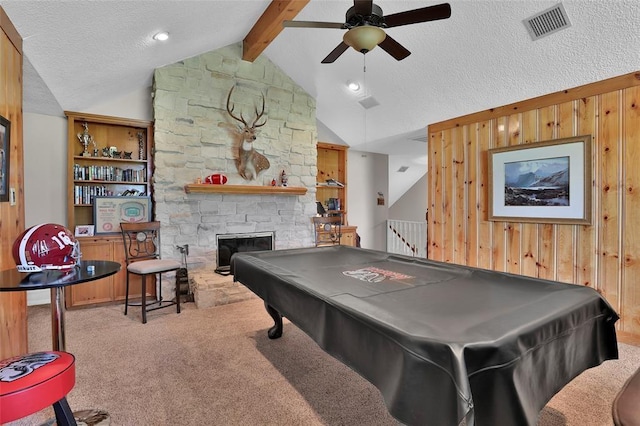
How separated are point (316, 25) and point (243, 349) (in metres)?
2.56

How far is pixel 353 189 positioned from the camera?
20.5 ft

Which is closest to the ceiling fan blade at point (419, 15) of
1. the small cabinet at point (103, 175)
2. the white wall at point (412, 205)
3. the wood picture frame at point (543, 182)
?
the wood picture frame at point (543, 182)

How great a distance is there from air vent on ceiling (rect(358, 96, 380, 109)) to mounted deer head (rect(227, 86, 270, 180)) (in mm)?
1471

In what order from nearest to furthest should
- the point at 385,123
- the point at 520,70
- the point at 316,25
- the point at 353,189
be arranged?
the point at 316,25 < the point at 520,70 < the point at 385,123 < the point at 353,189

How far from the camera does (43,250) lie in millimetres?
1714

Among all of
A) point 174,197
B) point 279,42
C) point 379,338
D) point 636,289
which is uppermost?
point 279,42

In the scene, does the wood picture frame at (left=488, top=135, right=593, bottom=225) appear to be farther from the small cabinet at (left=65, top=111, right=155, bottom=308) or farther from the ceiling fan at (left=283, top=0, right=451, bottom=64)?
the small cabinet at (left=65, top=111, right=155, bottom=308)

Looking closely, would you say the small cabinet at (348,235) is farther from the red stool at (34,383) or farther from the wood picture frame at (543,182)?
the red stool at (34,383)

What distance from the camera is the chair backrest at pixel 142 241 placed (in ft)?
12.5

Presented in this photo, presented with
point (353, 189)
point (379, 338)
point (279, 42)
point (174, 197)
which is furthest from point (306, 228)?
point (379, 338)

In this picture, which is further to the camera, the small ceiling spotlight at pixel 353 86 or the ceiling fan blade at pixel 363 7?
the small ceiling spotlight at pixel 353 86

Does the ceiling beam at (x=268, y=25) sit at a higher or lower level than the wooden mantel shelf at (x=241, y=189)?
higher

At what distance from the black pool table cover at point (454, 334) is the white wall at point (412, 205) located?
20.3ft

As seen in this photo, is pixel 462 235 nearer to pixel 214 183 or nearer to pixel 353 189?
pixel 353 189
